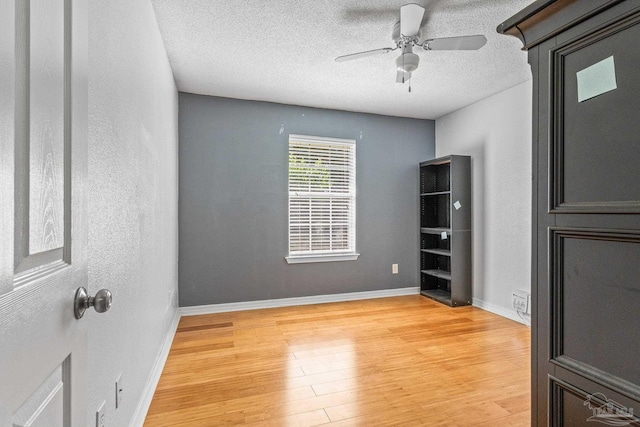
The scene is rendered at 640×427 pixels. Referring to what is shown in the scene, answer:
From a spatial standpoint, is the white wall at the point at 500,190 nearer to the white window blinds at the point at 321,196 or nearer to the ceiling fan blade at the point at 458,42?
the white window blinds at the point at 321,196

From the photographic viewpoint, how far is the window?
4082 mm

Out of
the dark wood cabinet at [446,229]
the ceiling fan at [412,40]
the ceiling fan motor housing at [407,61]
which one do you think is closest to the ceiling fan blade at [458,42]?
the ceiling fan at [412,40]

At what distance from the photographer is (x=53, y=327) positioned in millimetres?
630

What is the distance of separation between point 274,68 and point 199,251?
2083 millimetres

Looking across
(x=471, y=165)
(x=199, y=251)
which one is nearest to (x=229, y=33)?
(x=199, y=251)

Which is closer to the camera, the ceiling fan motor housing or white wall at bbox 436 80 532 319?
the ceiling fan motor housing

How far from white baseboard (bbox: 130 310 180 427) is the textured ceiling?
2.36 meters

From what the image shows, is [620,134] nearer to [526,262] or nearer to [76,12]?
[76,12]

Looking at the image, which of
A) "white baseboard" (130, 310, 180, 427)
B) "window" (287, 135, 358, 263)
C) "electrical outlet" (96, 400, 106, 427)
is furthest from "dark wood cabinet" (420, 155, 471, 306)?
"electrical outlet" (96, 400, 106, 427)

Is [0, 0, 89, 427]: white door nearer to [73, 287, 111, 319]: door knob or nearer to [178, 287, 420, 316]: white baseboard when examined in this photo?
[73, 287, 111, 319]: door knob

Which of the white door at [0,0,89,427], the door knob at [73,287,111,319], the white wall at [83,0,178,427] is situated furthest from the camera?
the white wall at [83,0,178,427]

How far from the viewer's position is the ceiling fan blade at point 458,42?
6.91ft

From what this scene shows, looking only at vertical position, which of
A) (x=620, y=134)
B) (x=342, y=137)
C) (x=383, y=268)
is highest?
(x=342, y=137)

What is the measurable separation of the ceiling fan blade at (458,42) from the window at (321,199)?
2080 millimetres
